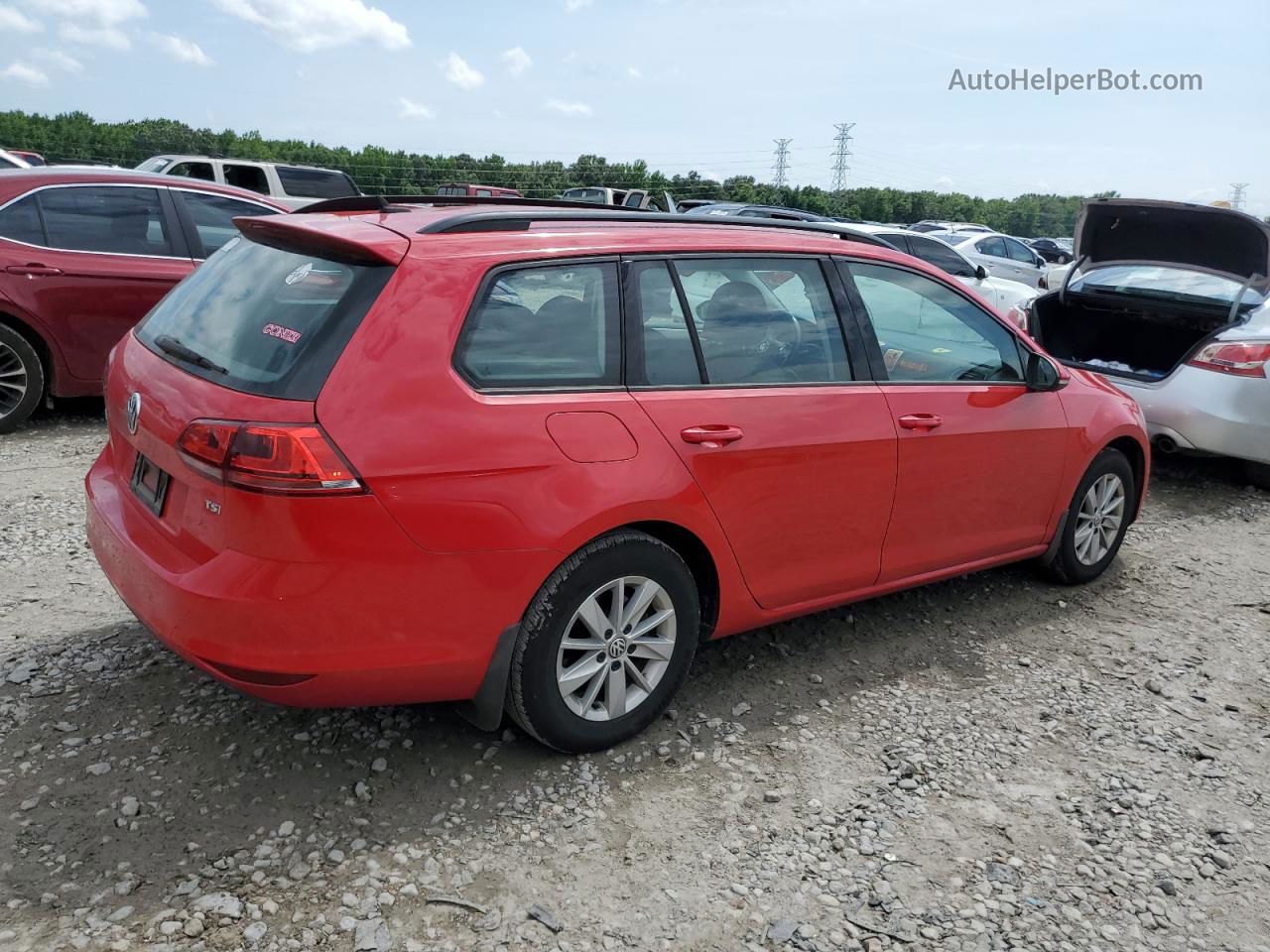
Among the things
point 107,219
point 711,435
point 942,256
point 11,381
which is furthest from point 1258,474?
point 11,381

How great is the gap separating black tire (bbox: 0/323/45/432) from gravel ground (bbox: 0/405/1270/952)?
9.52ft

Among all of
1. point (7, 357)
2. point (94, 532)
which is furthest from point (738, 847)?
point (7, 357)

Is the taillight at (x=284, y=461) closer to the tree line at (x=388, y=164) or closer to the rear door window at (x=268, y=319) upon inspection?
the rear door window at (x=268, y=319)

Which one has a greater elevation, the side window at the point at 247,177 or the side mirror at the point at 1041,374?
the side window at the point at 247,177

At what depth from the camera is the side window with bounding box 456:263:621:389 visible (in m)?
2.98

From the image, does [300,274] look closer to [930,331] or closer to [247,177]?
[930,331]

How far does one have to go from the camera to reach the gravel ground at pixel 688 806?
2664 mm

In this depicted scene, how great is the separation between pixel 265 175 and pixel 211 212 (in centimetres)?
1063

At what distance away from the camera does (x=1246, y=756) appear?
143 inches

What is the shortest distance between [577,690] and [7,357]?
5442mm

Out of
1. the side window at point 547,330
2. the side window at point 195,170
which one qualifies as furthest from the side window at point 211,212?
the side window at point 195,170

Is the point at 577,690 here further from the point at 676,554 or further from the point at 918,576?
the point at 918,576

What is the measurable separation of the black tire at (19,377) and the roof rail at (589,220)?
4783 mm

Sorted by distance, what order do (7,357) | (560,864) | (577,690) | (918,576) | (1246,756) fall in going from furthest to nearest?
(7,357)
(918,576)
(1246,756)
(577,690)
(560,864)
